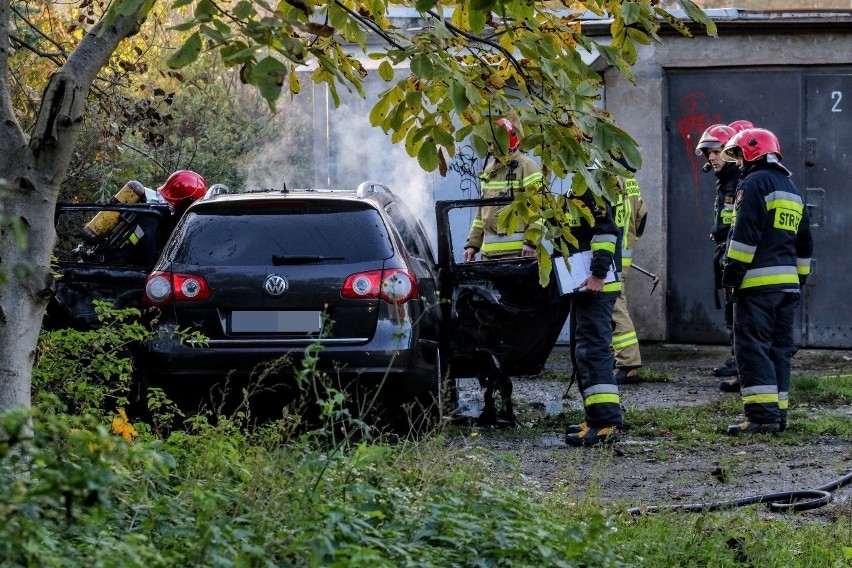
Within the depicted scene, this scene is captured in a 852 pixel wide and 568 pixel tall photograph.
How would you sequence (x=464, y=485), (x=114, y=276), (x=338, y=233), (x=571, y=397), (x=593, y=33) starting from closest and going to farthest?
(x=464, y=485) → (x=338, y=233) → (x=114, y=276) → (x=571, y=397) → (x=593, y=33)

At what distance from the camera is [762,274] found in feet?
26.4

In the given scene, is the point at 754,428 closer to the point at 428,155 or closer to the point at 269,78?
the point at 428,155

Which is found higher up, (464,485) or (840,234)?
→ (840,234)

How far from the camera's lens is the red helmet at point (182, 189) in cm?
961

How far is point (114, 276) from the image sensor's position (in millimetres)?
8180

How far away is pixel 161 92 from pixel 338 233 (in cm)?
136

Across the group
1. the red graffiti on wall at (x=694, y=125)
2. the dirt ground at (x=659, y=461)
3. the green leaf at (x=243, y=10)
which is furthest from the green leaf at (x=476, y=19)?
the red graffiti on wall at (x=694, y=125)

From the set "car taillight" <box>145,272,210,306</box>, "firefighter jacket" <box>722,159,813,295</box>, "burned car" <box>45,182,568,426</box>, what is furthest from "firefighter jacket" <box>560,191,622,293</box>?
"car taillight" <box>145,272,210,306</box>

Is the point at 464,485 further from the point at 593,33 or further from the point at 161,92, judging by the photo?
the point at 593,33

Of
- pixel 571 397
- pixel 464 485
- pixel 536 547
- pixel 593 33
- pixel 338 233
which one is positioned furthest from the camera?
pixel 593 33

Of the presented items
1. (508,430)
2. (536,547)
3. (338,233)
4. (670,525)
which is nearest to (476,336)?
(508,430)

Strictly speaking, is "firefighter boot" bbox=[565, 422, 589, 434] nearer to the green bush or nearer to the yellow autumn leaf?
the green bush

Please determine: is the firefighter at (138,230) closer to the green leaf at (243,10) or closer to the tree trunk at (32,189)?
the tree trunk at (32,189)

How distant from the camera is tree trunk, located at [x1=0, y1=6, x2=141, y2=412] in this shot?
15.8 ft
